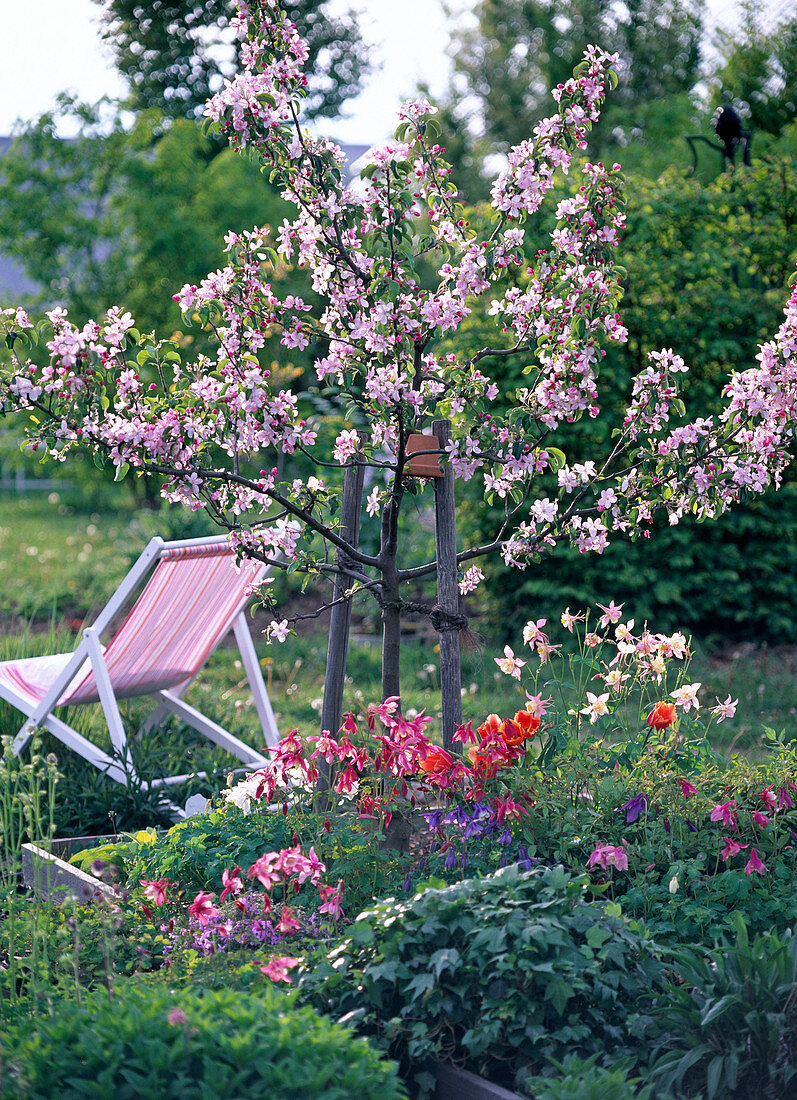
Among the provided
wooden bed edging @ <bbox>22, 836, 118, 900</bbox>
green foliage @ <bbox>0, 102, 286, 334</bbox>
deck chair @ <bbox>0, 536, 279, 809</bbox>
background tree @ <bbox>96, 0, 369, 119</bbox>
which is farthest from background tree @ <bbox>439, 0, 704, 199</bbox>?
wooden bed edging @ <bbox>22, 836, 118, 900</bbox>

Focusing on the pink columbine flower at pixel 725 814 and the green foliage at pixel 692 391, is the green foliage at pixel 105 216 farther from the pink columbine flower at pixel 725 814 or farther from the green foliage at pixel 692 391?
the pink columbine flower at pixel 725 814

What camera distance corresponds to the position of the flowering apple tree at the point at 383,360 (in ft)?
8.57

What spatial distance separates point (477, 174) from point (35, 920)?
23184mm

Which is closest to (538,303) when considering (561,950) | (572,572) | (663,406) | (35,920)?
(663,406)

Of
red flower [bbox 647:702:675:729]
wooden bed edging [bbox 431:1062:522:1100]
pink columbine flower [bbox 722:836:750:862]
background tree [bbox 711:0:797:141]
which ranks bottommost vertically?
wooden bed edging [bbox 431:1062:522:1100]

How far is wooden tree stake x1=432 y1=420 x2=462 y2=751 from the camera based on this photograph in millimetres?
3010

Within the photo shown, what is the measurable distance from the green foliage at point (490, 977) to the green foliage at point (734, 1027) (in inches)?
3.4

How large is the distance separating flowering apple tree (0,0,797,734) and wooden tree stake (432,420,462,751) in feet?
0.30

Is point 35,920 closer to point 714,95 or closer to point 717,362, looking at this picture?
point 717,362

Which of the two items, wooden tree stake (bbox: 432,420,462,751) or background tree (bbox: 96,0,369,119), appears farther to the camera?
background tree (bbox: 96,0,369,119)

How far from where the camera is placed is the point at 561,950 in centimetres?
203

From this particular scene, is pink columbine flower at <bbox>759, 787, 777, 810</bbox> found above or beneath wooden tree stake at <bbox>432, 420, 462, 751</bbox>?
beneath

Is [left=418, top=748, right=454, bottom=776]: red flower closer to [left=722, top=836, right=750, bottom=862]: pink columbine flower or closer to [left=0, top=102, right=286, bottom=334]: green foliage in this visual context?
[left=722, top=836, right=750, bottom=862]: pink columbine flower

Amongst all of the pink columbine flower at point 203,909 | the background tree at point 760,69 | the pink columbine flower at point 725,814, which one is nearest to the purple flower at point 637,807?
the pink columbine flower at point 725,814
